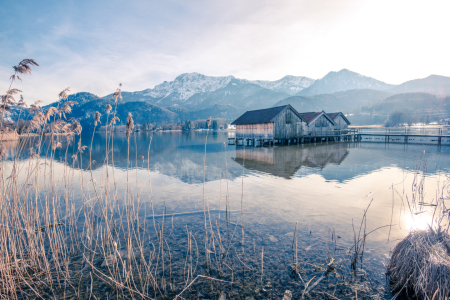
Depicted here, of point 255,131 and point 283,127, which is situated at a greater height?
point 283,127

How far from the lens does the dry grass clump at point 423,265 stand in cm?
343

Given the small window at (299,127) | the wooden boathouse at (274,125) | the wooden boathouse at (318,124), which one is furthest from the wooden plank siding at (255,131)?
the wooden boathouse at (318,124)

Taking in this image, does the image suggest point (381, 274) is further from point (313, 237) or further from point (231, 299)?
point (231, 299)

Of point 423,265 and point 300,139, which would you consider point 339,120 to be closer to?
point 300,139

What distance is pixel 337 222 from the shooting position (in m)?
7.39

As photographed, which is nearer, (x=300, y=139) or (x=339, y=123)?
(x=300, y=139)

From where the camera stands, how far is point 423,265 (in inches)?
145

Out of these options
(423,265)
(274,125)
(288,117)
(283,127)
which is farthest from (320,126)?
(423,265)

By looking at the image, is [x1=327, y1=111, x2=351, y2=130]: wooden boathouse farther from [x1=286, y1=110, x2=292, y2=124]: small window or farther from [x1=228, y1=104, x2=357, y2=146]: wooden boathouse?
[x1=286, y1=110, x2=292, y2=124]: small window

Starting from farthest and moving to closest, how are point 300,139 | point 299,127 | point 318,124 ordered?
point 318,124 → point 300,139 → point 299,127

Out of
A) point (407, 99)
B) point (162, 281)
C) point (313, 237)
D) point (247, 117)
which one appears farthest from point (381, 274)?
point (407, 99)

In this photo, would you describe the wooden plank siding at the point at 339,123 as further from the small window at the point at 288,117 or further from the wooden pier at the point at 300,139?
the small window at the point at 288,117

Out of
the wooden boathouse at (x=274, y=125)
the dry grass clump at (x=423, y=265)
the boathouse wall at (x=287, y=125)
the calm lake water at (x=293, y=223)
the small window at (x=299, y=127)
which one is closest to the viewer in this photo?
the dry grass clump at (x=423, y=265)

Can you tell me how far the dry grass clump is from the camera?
343cm
